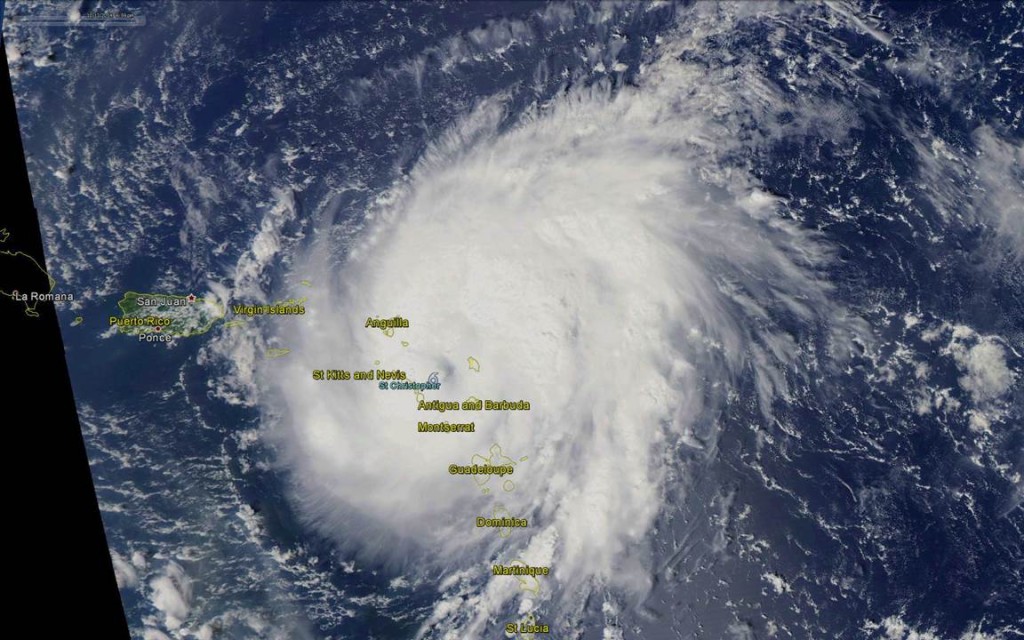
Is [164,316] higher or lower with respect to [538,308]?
lower

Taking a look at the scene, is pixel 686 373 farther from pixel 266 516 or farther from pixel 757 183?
pixel 266 516

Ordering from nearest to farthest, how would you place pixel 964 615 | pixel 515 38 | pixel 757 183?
pixel 964 615, pixel 757 183, pixel 515 38

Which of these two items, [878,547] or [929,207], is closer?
[878,547]

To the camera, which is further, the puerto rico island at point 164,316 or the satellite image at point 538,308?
the puerto rico island at point 164,316

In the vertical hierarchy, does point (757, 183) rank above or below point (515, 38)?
below

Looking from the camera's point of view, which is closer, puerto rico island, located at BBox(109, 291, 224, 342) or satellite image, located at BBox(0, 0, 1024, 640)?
satellite image, located at BBox(0, 0, 1024, 640)

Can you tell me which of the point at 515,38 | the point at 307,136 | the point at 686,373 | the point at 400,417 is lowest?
the point at 400,417

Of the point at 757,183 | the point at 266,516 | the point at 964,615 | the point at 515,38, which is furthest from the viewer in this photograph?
the point at 515,38

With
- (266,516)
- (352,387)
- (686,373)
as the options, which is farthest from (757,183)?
(266,516)
